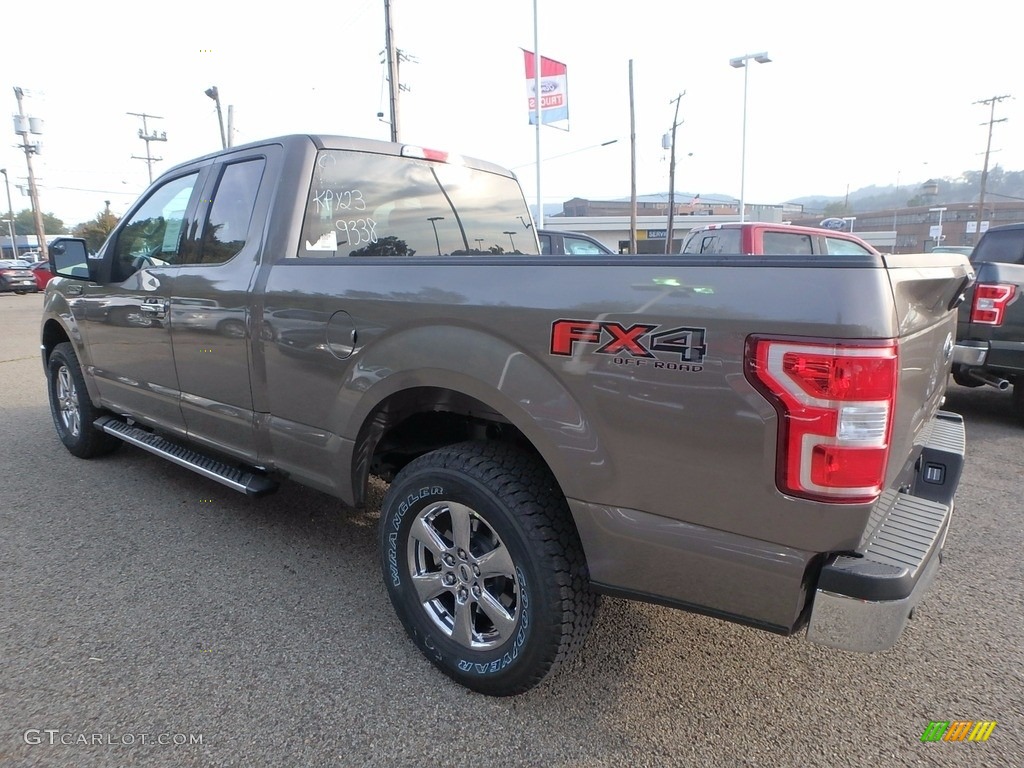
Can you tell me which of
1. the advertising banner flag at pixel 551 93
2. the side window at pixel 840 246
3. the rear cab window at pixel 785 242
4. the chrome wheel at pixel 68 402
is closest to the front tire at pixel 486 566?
the chrome wheel at pixel 68 402

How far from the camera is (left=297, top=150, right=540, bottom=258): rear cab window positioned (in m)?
3.06

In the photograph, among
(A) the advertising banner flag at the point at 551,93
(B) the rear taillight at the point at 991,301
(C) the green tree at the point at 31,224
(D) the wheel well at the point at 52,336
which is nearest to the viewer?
(D) the wheel well at the point at 52,336

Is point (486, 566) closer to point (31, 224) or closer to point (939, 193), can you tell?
point (939, 193)

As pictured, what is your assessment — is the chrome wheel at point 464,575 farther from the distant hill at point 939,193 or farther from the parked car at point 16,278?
the distant hill at point 939,193

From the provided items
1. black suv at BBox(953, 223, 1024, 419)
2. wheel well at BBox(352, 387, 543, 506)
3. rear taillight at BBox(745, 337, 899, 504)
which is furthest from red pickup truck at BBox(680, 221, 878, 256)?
rear taillight at BBox(745, 337, 899, 504)

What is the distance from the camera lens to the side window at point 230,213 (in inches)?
125

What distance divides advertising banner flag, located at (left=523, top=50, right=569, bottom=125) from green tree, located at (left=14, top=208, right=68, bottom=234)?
11044 cm

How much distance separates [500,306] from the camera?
2.08 metres

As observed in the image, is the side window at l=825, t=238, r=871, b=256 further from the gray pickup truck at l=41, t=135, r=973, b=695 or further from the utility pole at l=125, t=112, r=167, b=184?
the utility pole at l=125, t=112, r=167, b=184

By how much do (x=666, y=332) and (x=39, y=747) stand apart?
233 centimetres

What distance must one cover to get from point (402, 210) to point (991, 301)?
4.70 m

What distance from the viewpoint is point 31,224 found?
11394 centimetres

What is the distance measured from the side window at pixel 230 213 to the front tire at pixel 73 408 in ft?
6.56

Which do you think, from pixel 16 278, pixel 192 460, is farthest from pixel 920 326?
pixel 16 278
